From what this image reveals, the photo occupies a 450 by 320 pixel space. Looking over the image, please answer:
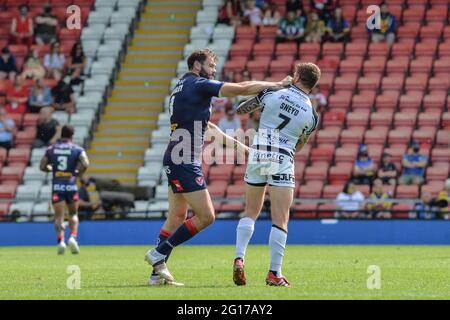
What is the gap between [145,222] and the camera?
26.0m

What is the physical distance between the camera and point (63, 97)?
3066 centimetres

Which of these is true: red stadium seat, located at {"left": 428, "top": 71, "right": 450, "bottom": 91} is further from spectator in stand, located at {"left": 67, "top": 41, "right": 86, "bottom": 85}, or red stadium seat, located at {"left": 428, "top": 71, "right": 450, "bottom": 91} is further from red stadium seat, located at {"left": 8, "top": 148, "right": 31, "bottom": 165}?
red stadium seat, located at {"left": 8, "top": 148, "right": 31, "bottom": 165}

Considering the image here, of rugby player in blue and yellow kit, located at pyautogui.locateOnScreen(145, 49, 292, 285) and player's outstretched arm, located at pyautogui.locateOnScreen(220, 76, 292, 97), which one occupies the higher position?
player's outstretched arm, located at pyautogui.locateOnScreen(220, 76, 292, 97)

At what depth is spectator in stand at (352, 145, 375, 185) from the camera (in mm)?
26531

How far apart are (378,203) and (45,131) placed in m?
9.04

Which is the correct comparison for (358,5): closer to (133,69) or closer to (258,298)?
(133,69)

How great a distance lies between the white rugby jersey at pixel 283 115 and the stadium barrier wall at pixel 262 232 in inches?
509

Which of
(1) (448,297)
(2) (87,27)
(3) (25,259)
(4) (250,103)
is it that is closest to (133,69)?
(2) (87,27)

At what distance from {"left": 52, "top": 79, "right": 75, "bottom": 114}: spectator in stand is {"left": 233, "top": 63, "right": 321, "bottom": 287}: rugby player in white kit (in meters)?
18.8

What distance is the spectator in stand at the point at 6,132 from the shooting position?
29.8 m

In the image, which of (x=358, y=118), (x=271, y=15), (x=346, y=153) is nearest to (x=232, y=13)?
(x=271, y=15)

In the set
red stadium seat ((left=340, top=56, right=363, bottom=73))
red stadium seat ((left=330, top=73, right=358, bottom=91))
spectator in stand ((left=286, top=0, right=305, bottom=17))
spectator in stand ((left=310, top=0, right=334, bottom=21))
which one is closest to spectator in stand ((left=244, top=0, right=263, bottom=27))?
spectator in stand ((left=286, top=0, right=305, bottom=17))

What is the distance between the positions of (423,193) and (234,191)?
4.55 meters

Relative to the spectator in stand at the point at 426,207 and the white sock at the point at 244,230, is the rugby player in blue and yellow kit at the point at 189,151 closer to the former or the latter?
the white sock at the point at 244,230
